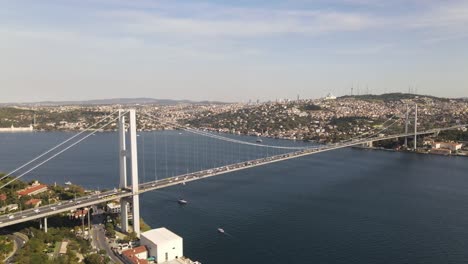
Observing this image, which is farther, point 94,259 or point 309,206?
point 309,206

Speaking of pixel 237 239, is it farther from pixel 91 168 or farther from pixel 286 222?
pixel 91 168

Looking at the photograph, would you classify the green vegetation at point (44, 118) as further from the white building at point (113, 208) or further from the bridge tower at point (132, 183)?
the bridge tower at point (132, 183)

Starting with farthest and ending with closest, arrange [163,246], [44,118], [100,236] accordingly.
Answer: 1. [44,118]
2. [100,236]
3. [163,246]

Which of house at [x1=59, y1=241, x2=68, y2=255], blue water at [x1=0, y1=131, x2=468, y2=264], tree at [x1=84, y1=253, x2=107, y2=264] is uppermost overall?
tree at [x1=84, y1=253, x2=107, y2=264]

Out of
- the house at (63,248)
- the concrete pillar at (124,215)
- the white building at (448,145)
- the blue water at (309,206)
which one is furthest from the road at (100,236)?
the white building at (448,145)

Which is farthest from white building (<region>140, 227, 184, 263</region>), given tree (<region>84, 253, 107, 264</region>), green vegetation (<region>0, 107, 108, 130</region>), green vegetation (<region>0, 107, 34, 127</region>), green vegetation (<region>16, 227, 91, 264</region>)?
green vegetation (<region>0, 107, 34, 127</region>)

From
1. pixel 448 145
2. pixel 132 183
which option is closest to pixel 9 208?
pixel 132 183

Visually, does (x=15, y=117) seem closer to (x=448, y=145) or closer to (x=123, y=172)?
(x=123, y=172)

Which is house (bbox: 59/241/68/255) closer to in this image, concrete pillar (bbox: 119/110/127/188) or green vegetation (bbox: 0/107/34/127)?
concrete pillar (bbox: 119/110/127/188)

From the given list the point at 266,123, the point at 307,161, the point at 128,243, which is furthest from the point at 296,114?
the point at 128,243
